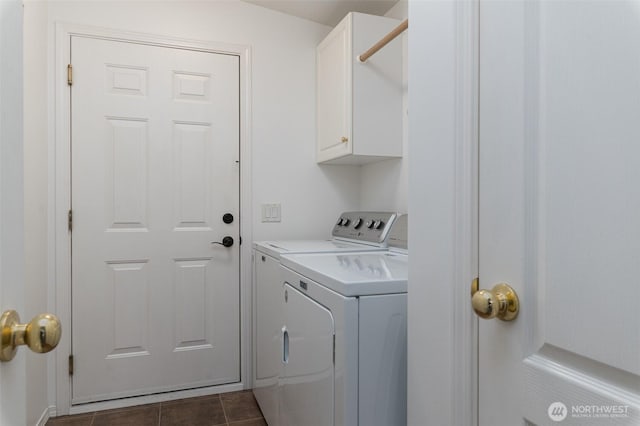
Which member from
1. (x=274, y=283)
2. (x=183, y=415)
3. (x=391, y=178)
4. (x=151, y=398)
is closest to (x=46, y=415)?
(x=151, y=398)

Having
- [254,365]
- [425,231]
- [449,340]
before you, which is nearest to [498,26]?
[425,231]

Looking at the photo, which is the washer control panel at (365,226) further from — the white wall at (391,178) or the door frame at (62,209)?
the door frame at (62,209)

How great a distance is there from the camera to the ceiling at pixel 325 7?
231cm

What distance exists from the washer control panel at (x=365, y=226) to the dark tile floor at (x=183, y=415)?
1.12 m

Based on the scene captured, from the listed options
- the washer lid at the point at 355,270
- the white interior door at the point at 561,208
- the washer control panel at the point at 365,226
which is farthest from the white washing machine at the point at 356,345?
the washer control panel at the point at 365,226

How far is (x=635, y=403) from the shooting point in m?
0.46

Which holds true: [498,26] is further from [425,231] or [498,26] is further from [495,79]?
[425,231]

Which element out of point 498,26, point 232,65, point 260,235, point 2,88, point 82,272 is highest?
point 232,65

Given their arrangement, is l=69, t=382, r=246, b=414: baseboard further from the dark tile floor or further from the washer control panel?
the washer control panel

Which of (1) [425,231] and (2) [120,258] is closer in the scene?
(1) [425,231]

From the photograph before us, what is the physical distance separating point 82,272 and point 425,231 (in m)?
2.07

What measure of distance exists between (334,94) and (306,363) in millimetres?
1579

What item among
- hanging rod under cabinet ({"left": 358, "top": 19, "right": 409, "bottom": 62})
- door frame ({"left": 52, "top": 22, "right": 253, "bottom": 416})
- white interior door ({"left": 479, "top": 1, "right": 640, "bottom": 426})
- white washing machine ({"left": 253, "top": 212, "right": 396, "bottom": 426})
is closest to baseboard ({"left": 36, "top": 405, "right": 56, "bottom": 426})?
door frame ({"left": 52, "top": 22, "right": 253, "bottom": 416})

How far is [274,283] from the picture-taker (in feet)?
6.03
